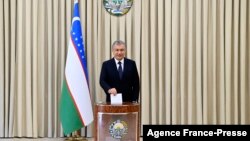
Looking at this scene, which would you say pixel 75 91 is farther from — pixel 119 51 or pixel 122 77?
pixel 119 51

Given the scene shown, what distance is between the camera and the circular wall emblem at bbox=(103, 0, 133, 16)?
5758 mm

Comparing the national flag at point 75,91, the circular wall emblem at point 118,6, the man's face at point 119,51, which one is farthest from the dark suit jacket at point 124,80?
the circular wall emblem at point 118,6

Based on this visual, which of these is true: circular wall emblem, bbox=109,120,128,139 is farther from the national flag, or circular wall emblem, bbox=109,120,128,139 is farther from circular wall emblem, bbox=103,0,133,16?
circular wall emblem, bbox=103,0,133,16

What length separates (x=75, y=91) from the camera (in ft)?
17.3

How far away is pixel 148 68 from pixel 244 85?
4.98 ft

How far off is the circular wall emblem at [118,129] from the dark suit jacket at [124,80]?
2.36ft

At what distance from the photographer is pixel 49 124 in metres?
5.77

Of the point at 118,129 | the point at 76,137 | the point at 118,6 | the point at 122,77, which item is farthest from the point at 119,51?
the point at 76,137

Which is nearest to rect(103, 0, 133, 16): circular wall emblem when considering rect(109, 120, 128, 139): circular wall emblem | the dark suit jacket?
the dark suit jacket

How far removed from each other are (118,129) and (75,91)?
64.2 inches

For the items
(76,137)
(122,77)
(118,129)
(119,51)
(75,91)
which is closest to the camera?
(118,129)

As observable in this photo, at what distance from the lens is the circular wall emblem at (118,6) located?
5758 mm

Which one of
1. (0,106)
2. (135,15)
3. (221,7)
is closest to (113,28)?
(135,15)

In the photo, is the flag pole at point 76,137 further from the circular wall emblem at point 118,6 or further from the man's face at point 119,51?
the circular wall emblem at point 118,6
